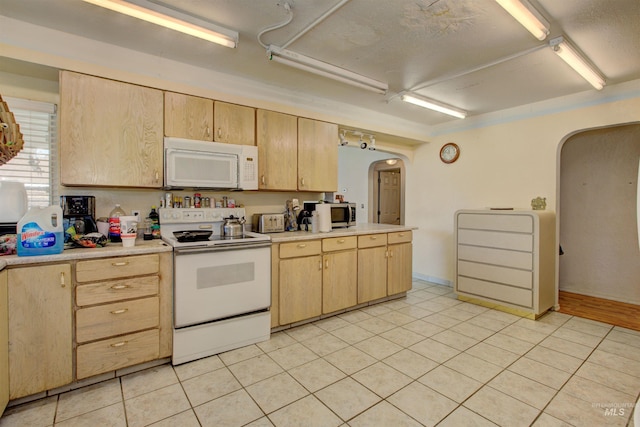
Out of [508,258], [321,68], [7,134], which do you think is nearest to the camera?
[7,134]

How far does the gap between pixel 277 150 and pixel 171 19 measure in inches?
61.9

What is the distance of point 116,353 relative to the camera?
2182 millimetres

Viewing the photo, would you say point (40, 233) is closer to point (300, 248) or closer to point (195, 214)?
point (195, 214)

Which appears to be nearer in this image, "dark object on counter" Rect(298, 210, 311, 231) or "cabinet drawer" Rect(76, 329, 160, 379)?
"cabinet drawer" Rect(76, 329, 160, 379)

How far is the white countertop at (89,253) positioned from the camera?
74.8 inches

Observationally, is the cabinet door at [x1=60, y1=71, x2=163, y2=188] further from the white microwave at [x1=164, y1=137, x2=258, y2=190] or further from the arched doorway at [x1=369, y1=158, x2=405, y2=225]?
the arched doorway at [x1=369, y1=158, x2=405, y2=225]

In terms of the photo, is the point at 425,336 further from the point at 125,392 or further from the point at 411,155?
the point at 411,155

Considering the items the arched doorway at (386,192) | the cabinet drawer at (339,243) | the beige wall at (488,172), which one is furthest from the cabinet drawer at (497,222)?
the arched doorway at (386,192)

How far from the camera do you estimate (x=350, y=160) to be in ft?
22.5

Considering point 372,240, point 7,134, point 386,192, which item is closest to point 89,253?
point 7,134

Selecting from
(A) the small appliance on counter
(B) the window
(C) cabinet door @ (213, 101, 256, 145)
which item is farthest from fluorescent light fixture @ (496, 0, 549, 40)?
(B) the window

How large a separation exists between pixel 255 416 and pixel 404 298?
2762 mm

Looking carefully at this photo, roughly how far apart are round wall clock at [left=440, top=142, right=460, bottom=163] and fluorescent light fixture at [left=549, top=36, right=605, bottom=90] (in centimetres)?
177

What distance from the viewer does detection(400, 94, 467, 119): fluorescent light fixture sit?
3.49m
